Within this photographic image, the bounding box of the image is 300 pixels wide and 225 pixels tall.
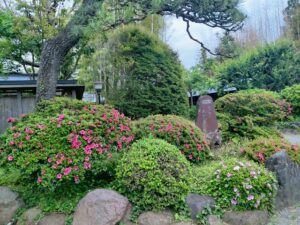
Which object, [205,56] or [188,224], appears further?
[205,56]

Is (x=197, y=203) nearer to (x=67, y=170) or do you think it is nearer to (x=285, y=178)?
(x=285, y=178)

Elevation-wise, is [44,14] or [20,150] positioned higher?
[44,14]

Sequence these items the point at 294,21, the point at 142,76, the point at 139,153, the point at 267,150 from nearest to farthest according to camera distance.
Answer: the point at 139,153 → the point at 267,150 → the point at 142,76 → the point at 294,21

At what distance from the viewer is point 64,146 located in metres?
3.26

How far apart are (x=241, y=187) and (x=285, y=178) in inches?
34.7

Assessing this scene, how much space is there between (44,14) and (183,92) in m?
5.56

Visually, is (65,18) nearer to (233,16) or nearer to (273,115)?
(233,16)

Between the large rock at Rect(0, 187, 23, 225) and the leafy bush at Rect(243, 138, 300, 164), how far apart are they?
133 inches

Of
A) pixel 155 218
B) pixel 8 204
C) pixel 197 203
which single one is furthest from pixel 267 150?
pixel 8 204

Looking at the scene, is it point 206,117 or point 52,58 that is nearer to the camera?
point 52,58

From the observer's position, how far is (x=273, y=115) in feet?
23.9

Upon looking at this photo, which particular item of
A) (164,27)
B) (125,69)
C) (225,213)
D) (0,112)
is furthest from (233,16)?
(164,27)

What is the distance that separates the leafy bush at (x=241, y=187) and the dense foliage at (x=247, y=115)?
130 inches

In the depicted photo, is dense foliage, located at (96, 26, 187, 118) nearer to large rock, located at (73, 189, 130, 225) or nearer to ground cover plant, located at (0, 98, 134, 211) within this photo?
ground cover plant, located at (0, 98, 134, 211)
